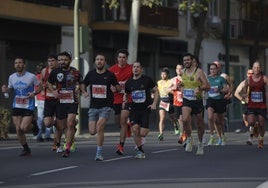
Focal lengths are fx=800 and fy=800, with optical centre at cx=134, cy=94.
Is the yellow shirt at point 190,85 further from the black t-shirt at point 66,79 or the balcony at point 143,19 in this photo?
the balcony at point 143,19

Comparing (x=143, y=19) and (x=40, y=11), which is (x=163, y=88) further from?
(x=143, y=19)

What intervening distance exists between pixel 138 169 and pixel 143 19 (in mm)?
19915

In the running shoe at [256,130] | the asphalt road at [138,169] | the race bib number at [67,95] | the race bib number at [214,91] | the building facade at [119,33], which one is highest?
the building facade at [119,33]

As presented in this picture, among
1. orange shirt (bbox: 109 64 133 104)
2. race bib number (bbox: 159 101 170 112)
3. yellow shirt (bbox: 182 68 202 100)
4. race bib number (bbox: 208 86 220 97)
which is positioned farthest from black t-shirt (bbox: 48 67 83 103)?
race bib number (bbox: 159 101 170 112)

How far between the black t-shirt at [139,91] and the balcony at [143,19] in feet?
51.8

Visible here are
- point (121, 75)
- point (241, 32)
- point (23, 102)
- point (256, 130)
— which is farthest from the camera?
point (241, 32)

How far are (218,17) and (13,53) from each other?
1599 centimetres

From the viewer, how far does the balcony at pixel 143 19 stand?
30781 mm

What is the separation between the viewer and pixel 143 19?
3247 centimetres

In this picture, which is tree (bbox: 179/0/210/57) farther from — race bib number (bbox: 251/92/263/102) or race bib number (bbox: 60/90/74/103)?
race bib number (bbox: 60/90/74/103)

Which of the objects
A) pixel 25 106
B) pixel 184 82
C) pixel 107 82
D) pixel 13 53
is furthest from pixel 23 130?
pixel 13 53

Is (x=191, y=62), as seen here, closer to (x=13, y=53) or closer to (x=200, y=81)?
(x=200, y=81)

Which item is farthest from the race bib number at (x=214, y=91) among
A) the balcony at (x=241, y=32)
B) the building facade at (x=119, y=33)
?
the balcony at (x=241, y=32)

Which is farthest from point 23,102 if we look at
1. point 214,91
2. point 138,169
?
point 214,91
